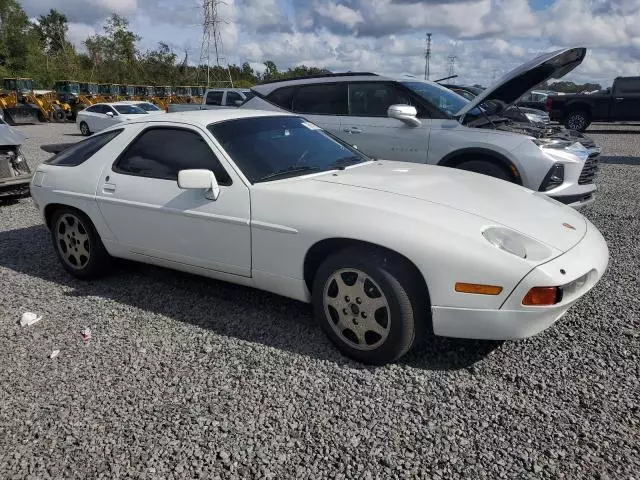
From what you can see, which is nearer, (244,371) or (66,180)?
(244,371)

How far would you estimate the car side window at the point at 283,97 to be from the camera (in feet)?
22.3

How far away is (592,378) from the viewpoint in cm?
276

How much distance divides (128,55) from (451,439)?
65.0 meters

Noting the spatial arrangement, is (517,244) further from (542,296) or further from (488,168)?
(488,168)

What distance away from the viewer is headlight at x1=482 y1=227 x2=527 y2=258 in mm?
2580

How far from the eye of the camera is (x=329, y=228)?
287 cm

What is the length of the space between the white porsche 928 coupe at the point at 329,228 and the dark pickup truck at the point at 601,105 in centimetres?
1750

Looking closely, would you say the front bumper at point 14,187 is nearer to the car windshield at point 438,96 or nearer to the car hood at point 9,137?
the car hood at point 9,137

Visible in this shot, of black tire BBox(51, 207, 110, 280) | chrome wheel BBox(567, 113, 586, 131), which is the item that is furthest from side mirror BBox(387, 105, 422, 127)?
chrome wheel BBox(567, 113, 586, 131)

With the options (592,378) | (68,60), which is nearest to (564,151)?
(592,378)

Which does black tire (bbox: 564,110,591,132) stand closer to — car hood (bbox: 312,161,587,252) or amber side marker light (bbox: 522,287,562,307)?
car hood (bbox: 312,161,587,252)

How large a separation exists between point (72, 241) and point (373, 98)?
3867mm

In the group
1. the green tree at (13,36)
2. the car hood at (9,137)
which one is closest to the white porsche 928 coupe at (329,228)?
the car hood at (9,137)

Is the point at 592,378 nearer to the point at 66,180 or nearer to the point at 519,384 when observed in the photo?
the point at 519,384
